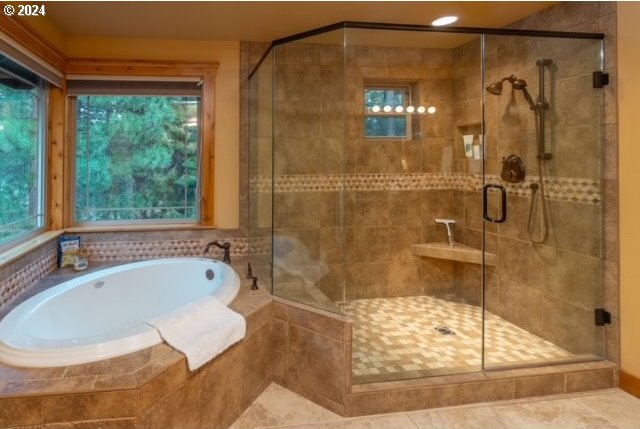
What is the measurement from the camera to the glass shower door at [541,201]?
2.33 meters

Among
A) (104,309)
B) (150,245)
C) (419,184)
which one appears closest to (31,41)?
(150,245)

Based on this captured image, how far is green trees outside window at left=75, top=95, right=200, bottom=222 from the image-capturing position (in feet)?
9.80

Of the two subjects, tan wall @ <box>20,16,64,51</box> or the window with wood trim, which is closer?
tan wall @ <box>20,16,64,51</box>

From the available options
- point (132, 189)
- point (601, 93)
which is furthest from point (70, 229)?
point (601, 93)

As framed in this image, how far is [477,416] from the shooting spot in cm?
193

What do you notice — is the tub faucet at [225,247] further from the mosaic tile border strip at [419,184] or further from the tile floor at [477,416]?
the tile floor at [477,416]

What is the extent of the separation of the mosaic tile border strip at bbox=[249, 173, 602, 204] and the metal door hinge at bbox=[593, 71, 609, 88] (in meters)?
0.56

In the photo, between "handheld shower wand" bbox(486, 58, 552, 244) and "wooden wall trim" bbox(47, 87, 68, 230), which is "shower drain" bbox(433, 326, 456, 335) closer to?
"handheld shower wand" bbox(486, 58, 552, 244)

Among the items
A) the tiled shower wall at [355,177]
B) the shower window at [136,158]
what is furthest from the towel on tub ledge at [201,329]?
the shower window at [136,158]

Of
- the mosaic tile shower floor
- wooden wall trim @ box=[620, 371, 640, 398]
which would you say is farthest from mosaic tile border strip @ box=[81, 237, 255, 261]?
wooden wall trim @ box=[620, 371, 640, 398]

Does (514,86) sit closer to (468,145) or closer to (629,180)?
(468,145)

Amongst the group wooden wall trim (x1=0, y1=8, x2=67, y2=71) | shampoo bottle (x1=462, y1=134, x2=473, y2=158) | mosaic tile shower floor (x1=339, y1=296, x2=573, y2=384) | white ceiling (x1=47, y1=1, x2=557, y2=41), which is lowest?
mosaic tile shower floor (x1=339, y1=296, x2=573, y2=384)

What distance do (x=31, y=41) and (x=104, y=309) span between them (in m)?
1.67

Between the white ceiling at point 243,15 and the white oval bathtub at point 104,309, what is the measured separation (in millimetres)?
1685
